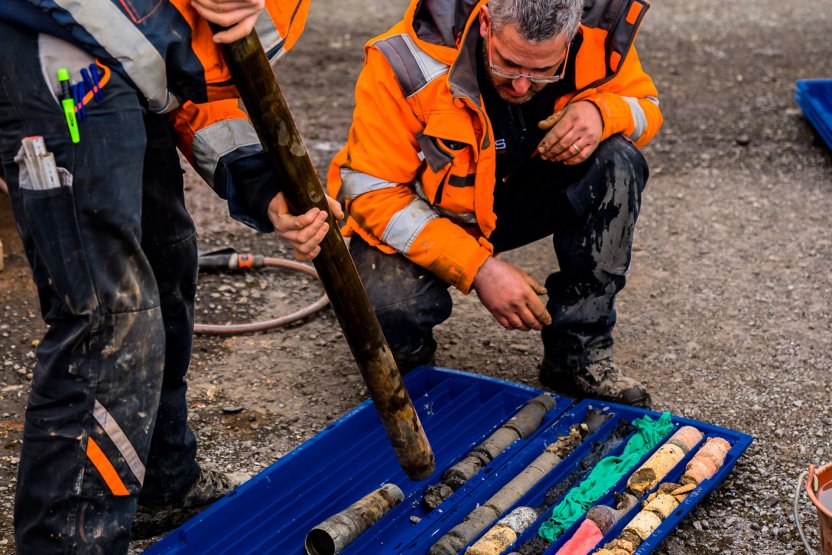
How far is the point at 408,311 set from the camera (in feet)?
10.9

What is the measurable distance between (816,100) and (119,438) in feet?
16.7

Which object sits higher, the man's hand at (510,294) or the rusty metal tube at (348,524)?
the man's hand at (510,294)

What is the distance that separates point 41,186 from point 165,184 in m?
0.53

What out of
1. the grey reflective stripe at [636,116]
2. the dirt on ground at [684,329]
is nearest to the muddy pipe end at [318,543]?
the dirt on ground at [684,329]

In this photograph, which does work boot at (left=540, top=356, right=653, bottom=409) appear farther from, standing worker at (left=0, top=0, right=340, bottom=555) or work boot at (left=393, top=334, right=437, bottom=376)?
standing worker at (left=0, top=0, right=340, bottom=555)

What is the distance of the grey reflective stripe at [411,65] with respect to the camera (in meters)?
3.06

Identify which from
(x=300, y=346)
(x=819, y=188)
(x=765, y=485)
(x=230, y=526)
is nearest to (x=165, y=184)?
(x=230, y=526)

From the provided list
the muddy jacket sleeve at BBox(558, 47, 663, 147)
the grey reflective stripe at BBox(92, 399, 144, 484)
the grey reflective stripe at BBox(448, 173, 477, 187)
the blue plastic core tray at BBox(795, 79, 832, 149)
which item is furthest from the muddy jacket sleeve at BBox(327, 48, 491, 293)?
the blue plastic core tray at BBox(795, 79, 832, 149)

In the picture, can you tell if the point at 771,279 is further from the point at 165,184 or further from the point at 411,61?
the point at 165,184

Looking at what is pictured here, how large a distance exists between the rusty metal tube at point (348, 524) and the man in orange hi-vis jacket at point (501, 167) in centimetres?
77

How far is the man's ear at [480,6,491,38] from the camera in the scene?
9.85ft

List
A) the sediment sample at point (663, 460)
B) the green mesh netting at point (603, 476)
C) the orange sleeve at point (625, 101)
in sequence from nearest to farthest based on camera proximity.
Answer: the green mesh netting at point (603, 476) → the sediment sample at point (663, 460) → the orange sleeve at point (625, 101)

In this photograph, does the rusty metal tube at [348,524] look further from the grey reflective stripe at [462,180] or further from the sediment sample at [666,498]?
the grey reflective stripe at [462,180]

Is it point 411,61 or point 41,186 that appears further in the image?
point 411,61
